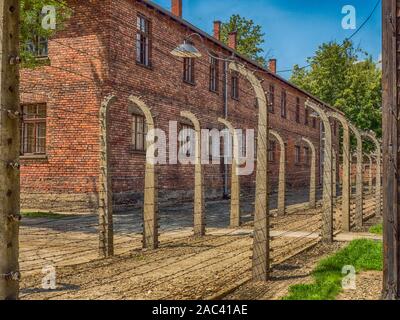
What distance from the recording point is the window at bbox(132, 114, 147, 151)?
54.3 ft

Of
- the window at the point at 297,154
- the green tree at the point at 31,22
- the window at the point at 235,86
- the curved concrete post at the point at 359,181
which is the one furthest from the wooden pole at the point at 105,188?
the window at the point at 297,154

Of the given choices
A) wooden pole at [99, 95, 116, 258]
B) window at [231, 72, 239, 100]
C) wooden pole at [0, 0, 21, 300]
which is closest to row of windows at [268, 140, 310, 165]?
window at [231, 72, 239, 100]

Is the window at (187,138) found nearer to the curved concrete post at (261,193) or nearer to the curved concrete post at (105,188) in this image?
the curved concrete post at (105,188)

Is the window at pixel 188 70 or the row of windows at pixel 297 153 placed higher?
the window at pixel 188 70

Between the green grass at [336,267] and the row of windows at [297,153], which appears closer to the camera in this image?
the green grass at [336,267]

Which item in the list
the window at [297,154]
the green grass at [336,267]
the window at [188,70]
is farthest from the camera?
the window at [297,154]

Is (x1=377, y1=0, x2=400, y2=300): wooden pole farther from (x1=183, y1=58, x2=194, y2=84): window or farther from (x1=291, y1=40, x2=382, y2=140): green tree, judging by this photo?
(x1=291, y1=40, x2=382, y2=140): green tree

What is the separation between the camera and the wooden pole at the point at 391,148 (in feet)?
15.1

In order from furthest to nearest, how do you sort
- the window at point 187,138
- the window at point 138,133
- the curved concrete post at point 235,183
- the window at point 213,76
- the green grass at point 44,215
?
the window at point 213,76
the window at point 187,138
the window at point 138,133
the green grass at point 44,215
the curved concrete post at point 235,183

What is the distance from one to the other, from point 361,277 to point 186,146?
14302 mm

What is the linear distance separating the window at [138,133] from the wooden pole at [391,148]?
12.4 metres

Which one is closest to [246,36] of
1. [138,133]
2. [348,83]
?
[348,83]
